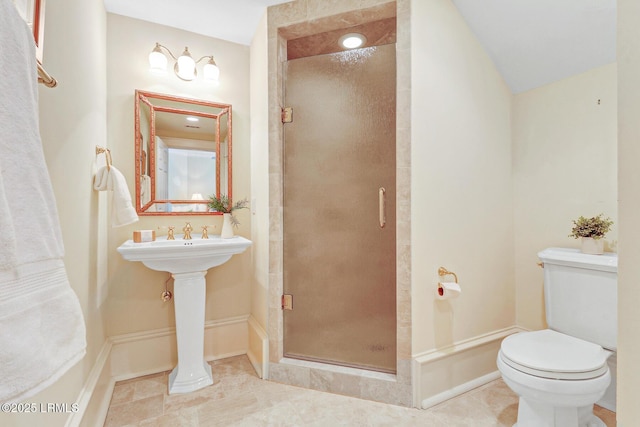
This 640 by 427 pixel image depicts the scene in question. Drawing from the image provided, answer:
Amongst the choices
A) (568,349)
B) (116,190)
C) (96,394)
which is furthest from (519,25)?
(96,394)

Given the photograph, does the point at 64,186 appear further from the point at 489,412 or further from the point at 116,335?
the point at 489,412

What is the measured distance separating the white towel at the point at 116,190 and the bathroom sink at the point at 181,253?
17 cm

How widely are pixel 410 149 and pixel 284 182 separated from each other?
2.68 ft

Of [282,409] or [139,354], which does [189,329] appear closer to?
[139,354]

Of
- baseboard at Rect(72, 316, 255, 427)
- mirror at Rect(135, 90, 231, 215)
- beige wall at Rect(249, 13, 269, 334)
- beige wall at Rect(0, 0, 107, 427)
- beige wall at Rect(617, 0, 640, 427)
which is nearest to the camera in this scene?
beige wall at Rect(617, 0, 640, 427)

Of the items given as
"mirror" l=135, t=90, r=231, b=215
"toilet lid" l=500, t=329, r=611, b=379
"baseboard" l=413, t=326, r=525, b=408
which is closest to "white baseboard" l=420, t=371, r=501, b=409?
"baseboard" l=413, t=326, r=525, b=408

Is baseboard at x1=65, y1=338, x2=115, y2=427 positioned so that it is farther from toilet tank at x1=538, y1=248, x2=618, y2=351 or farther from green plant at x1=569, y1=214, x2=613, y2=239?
green plant at x1=569, y1=214, x2=613, y2=239

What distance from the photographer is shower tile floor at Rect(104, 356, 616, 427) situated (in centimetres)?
153

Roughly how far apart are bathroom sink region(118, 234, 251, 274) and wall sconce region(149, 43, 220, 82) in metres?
1.20

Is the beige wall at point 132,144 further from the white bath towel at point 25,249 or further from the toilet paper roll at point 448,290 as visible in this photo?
the white bath towel at point 25,249

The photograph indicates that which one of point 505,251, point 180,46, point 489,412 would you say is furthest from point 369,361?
point 180,46

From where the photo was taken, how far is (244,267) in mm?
2359

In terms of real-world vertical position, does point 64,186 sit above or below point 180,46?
below

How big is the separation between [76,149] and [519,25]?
246 cm
